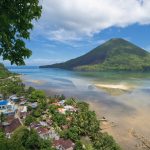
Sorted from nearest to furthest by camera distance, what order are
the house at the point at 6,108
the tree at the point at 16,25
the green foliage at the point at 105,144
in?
the tree at the point at 16,25 < the green foliage at the point at 105,144 < the house at the point at 6,108

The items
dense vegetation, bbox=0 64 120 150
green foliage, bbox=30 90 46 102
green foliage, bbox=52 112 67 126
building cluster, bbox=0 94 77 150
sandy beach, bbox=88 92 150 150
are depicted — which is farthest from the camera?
green foliage, bbox=30 90 46 102

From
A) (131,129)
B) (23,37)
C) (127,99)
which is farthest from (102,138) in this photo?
(127,99)

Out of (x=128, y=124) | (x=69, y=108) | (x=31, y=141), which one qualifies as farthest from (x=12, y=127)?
(x=128, y=124)

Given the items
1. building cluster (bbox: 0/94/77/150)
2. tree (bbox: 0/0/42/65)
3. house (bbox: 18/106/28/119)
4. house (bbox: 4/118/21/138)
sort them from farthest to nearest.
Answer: house (bbox: 18/106/28/119)
house (bbox: 4/118/21/138)
building cluster (bbox: 0/94/77/150)
tree (bbox: 0/0/42/65)

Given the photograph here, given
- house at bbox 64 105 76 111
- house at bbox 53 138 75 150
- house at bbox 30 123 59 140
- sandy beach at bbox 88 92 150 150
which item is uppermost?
house at bbox 64 105 76 111

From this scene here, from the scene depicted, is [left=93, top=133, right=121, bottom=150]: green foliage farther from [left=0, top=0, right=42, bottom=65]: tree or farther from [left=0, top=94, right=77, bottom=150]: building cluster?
[left=0, top=0, right=42, bottom=65]: tree

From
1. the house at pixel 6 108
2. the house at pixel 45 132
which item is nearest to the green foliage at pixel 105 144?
the house at pixel 45 132

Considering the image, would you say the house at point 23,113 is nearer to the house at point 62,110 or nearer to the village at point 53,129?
the village at point 53,129

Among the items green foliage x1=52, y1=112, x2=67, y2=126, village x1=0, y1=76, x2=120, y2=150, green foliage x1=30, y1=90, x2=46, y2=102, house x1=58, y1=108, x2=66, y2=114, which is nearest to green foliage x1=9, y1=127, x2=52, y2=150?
village x1=0, y1=76, x2=120, y2=150
